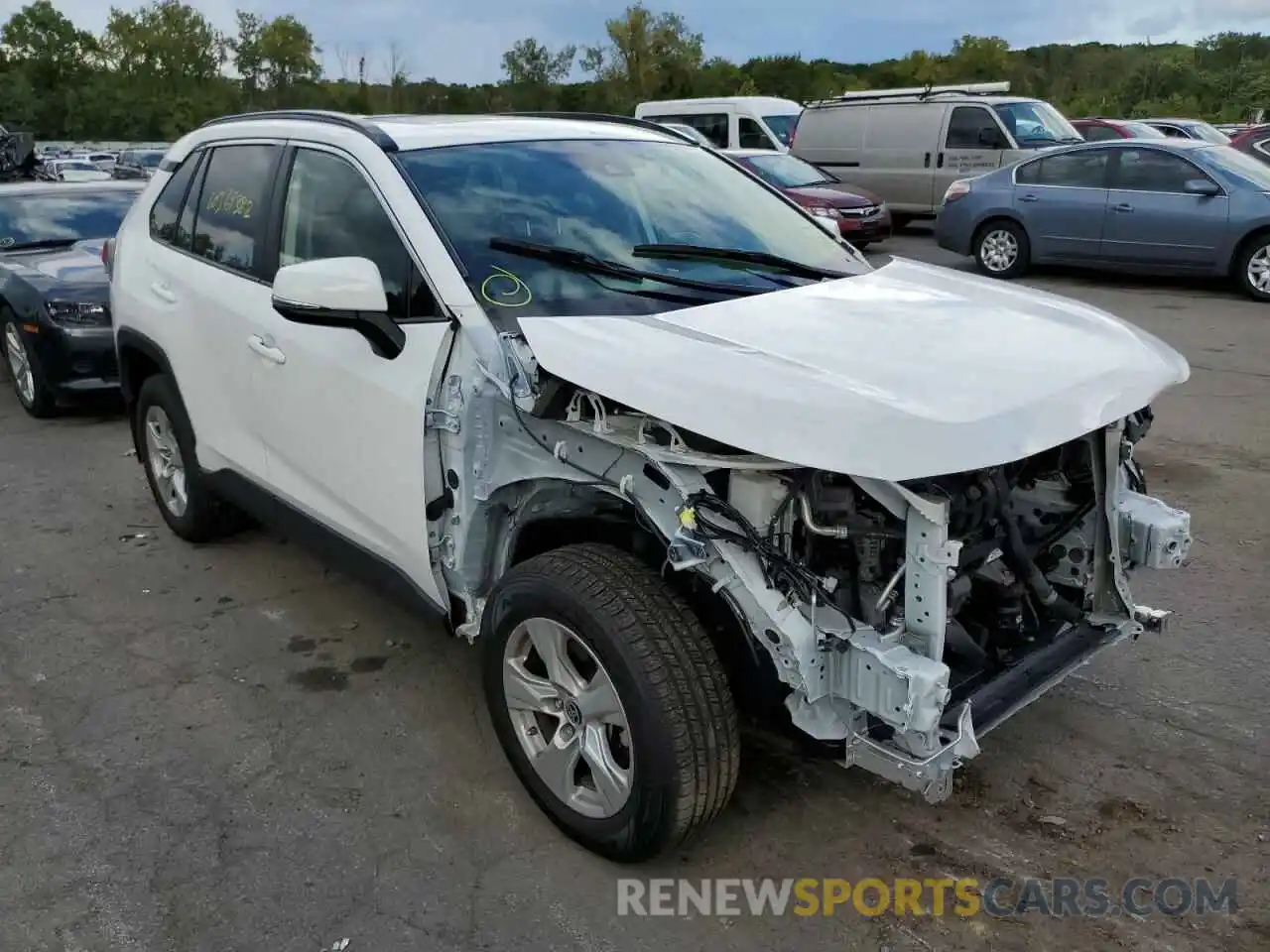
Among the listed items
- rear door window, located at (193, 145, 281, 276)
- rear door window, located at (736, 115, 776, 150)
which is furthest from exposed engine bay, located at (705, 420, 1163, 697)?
rear door window, located at (736, 115, 776, 150)

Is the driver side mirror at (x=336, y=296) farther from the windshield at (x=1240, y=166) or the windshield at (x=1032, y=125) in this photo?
the windshield at (x=1032, y=125)

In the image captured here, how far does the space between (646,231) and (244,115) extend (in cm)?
206

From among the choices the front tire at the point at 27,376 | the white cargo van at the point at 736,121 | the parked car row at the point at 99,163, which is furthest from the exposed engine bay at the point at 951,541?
the parked car row at the point at 99,163

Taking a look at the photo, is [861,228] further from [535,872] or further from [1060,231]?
[535,872]

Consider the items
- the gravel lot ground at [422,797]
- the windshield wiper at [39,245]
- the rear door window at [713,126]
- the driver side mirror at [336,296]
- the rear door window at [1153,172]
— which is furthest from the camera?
the rear door window at [713,126]

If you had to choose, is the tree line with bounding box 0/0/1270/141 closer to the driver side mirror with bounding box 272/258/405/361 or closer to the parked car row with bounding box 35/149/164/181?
the parked car row with bounding box 35/149/164/181

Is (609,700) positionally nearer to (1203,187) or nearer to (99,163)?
(1203,187)

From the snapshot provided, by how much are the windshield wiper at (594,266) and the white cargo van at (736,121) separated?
17.0 meters

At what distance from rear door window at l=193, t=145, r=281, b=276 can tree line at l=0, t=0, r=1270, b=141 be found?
4214cm

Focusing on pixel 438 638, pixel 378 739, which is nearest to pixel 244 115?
pixel 438 638

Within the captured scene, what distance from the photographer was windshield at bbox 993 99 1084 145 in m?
15.6

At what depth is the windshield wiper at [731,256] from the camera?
348 cm

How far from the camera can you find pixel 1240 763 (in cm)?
329

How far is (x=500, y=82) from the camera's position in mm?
56219
